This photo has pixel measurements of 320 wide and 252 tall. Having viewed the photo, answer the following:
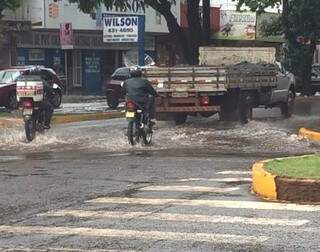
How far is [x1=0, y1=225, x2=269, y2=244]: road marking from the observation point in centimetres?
676

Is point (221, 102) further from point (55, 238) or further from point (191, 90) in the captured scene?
point (55, 238)

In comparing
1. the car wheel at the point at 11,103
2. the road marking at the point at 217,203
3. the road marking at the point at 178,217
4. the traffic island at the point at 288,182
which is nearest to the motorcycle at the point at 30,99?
the road marking at the point at 217,203

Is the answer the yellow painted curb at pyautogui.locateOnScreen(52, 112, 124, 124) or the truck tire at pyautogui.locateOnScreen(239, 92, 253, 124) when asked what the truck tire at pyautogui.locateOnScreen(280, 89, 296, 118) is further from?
the yellow painted curb at pyautogui.locateOnScreen(52, 112, 124, 124)

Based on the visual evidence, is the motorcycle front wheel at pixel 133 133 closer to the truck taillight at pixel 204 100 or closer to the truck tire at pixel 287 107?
the truck taillight at pixel 204 100

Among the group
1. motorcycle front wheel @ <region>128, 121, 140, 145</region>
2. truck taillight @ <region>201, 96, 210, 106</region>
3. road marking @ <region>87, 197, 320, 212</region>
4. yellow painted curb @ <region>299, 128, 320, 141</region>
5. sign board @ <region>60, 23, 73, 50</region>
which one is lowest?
yellow painted curb @ <region>299, 128, 320, 141</region>

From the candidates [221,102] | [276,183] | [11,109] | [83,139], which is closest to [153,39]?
[11,109]

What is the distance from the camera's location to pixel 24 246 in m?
6.69

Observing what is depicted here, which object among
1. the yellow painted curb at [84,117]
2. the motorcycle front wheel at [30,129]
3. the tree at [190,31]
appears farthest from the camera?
the tree at [190,31]

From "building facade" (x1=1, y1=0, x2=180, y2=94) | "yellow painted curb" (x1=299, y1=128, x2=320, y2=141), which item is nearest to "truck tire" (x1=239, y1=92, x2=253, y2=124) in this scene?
"yellow painted curb" (x1=299, y1=128, x2=320, y2=141)

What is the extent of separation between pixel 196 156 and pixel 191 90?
5.51 meters

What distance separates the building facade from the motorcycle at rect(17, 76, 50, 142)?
17.1 m

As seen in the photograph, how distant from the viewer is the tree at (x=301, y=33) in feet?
108

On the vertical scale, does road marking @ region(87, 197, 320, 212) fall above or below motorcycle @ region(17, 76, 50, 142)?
below

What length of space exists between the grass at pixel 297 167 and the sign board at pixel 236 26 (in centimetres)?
3751
